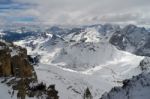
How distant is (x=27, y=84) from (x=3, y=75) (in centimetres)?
1139

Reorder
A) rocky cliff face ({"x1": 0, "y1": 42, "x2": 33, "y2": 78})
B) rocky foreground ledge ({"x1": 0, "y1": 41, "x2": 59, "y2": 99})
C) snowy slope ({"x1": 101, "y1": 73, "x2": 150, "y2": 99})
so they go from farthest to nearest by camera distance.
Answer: rocky cliff face ({"x1": 0, "y1": 42, "x2": 33, "y2": 78})
rocky foreground ledge ({"x1": 0, "y1": 41, "x2": 59, "y2": 99})
snowy slope ({"x1": 101, "y1": 73, "x2": 150, "y2": 99})

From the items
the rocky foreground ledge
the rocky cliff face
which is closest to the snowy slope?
the rocky foreground ledge

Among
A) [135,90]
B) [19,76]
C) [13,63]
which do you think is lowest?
[135,90]

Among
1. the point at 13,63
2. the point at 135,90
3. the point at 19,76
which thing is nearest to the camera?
the point at 135,90

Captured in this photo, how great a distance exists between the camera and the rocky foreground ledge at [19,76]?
145 m

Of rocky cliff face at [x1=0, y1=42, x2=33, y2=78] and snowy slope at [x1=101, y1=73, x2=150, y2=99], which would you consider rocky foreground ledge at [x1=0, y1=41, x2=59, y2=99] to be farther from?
snowy slope at [x1=101, y1=73, x2=150, y2=99]

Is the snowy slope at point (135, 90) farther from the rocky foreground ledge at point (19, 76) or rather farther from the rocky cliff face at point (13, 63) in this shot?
the rocky cliff face at point (13, 63)

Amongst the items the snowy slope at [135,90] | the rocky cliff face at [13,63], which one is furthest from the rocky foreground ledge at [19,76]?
the snowy slope at [135,90]

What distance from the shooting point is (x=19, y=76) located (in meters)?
162

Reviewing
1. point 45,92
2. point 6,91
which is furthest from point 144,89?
point 6,91

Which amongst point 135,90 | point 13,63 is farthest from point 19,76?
point 135,90

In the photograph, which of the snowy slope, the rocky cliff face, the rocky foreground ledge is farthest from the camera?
the rocky cliff face

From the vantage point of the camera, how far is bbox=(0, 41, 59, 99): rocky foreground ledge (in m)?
145

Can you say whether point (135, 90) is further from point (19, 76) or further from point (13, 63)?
point (13, 63)
